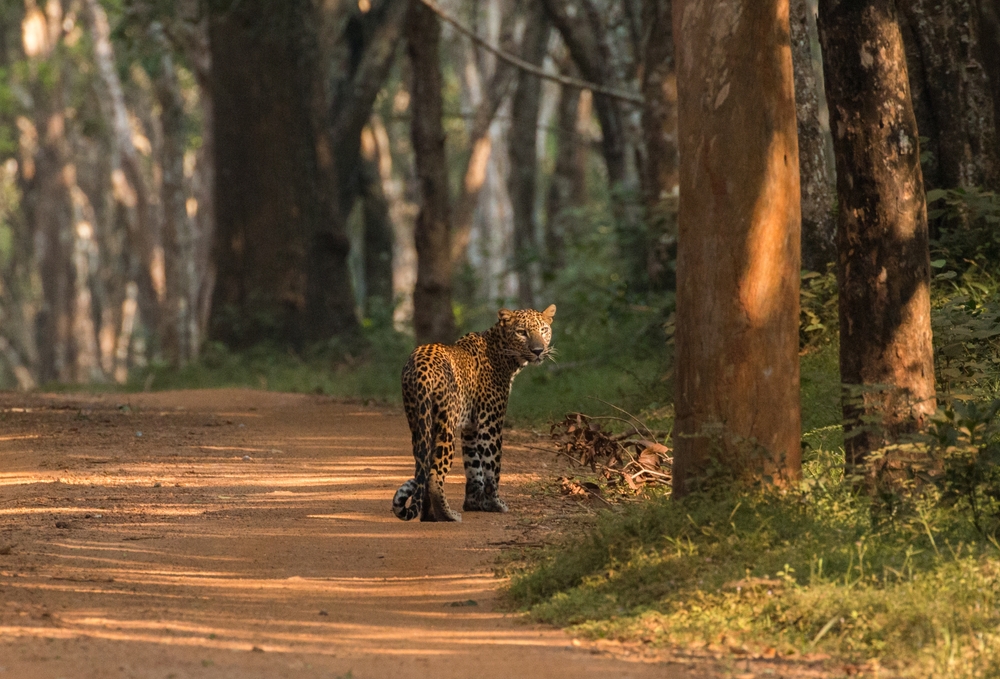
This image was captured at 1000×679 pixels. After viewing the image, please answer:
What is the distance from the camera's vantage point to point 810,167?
→ 41.9 ft

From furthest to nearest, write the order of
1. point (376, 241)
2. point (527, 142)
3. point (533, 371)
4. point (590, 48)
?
1. point (527, 142)
2. point (376, 241)
3. point (590, 48)
4. point (533, 371)

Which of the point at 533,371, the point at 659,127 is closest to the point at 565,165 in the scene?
the point at 533,371

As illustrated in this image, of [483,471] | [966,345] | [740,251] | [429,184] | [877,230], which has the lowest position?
[483,471]

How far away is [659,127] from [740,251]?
10.4 meters

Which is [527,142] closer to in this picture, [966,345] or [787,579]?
[966,345]

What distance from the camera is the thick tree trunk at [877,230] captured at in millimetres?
7492

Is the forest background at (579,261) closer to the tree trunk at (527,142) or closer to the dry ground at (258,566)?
the tree trunk at (527,142)

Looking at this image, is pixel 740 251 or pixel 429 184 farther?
pixel 429 184

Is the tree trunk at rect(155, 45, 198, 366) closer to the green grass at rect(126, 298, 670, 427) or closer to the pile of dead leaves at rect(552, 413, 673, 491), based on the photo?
the green grass at rect(126, 298, 670, 427)

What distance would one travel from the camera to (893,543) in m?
6.43

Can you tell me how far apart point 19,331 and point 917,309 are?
37.7 metres

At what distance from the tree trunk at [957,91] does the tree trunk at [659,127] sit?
16.2 feet

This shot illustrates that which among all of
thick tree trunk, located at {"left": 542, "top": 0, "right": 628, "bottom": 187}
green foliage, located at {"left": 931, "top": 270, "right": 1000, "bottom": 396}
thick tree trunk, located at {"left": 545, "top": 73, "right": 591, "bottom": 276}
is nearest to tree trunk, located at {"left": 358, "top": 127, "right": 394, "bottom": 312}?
thick tree trunk, located at {"left": 545, "top": 73, "right": 591, "bottom": 276}

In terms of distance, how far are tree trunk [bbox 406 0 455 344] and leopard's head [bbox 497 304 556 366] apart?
8611mm
